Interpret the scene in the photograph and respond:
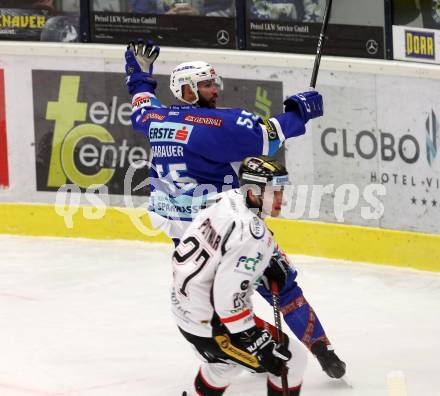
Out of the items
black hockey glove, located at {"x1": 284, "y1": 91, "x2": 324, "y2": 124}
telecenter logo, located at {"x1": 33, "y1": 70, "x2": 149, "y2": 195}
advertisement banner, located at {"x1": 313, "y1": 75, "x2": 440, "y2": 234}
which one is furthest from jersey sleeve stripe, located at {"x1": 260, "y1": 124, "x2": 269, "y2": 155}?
telecenter logo, located at {"x1": 33, "y1": 70, "x2": 149, "y2": 195}

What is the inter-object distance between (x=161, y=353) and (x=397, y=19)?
3.13 m

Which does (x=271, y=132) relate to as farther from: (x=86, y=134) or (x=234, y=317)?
(x=86, y=134)

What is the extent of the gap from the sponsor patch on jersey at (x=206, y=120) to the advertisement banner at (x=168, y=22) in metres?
3.41

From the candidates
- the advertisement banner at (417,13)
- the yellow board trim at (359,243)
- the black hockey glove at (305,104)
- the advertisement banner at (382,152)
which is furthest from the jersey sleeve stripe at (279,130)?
the advertisement banner at (417,13)

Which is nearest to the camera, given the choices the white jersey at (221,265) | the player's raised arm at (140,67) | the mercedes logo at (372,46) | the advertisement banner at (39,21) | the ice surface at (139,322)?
the white jersey at (221,265)

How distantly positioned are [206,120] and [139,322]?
6.50ft

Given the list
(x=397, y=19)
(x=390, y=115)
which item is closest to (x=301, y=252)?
(x=390, y=115)

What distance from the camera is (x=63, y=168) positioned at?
9.88 metres

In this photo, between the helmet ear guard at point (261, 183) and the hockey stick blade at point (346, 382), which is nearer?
the helmet ear guard at point (261, 183)

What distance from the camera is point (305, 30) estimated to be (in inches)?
361

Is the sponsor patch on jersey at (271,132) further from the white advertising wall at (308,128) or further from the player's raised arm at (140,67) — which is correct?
the white advertising wall at (308,128)

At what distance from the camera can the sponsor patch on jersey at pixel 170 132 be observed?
609cm

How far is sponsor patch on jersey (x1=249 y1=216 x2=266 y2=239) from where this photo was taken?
4844 mm

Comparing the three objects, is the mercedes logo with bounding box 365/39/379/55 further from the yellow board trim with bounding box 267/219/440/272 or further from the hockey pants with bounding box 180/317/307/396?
the hockey pants with bounding box 180/317/307/396
